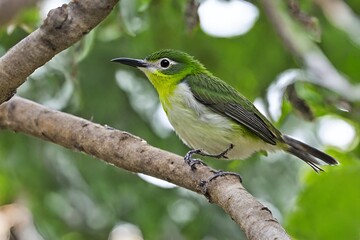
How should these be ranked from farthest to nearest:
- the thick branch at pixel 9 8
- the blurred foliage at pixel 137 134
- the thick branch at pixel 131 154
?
the blurred foliage at pixel 137 134
the thick branch at pixel 9 8
the thick branch at pixel 131 154

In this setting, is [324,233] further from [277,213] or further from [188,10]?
[188,10]

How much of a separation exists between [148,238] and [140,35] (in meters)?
1.15

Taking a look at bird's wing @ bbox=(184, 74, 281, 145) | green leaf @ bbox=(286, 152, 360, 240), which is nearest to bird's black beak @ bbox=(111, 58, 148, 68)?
bird's wing @ bbox=(184, 74, 281, 145)

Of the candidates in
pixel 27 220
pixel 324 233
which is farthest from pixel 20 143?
pixel 324 233

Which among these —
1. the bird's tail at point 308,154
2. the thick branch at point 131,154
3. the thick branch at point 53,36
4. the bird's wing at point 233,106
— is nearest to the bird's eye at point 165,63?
the bird's wing at point 233,106

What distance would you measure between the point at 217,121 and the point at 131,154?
87 cm

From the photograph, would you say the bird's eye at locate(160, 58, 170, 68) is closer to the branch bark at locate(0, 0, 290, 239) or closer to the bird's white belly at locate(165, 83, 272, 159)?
the bird's white belly at locate(165, 83, 272, 159)

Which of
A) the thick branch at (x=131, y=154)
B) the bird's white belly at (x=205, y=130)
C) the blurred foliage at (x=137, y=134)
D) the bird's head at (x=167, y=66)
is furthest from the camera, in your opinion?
the blurred foliage at (x=137, y=134)

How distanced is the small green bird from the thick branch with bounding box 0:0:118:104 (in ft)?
3.97

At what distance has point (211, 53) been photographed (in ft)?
15.4

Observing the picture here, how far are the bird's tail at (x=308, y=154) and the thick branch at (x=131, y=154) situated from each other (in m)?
1.03

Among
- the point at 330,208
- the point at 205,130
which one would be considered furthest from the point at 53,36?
the point at 330,208

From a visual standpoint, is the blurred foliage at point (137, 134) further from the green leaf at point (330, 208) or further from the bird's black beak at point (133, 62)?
the green leaf at point (330, 208)

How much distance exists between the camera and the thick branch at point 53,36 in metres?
2.40
